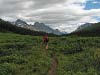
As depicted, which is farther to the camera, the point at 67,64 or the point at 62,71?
the point at 67,64

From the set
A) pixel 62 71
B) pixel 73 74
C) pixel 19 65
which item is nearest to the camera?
pixel 73 74

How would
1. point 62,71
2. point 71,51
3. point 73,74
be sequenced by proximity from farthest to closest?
point 71,51, point 62,71, point 73,74

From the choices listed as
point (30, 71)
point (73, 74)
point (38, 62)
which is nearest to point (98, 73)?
point (73, 74)

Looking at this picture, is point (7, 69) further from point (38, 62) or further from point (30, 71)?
point (38, 62)

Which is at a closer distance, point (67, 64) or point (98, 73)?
point (98, 73)

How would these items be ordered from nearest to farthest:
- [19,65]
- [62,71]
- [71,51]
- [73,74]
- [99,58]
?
1. [73,74]
2. [62,71]
3. [19,65]
4. [99,58]
5. [71,51]

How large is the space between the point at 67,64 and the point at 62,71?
439 cm

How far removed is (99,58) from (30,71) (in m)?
9.98

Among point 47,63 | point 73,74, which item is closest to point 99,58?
point 47,63

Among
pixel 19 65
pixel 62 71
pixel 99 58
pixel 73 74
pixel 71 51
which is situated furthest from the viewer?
pixel 71 51

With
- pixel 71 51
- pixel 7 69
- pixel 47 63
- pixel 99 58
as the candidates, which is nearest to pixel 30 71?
pixel 7 69

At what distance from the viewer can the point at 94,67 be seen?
29688 mm

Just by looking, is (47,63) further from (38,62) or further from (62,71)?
(62,71)

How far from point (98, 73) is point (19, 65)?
968cm
